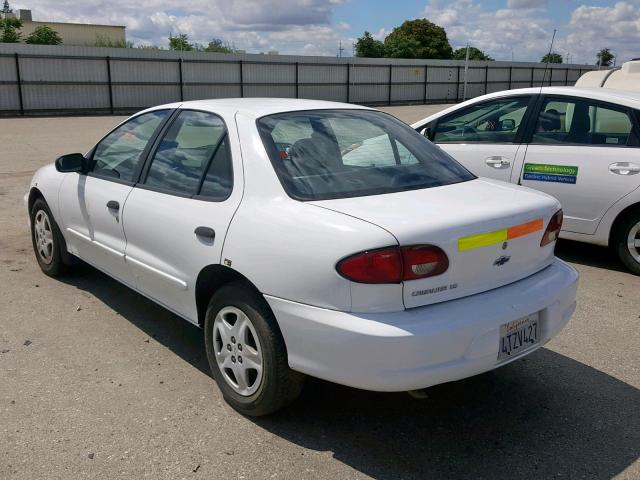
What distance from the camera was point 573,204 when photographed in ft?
18.6

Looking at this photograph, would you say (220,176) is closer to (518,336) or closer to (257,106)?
(257,106)

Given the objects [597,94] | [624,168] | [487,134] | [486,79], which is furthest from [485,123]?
[486,79]

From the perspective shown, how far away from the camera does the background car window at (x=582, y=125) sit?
5523mm

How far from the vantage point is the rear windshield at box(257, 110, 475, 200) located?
312 centimetres

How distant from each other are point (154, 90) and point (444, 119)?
80.6ft

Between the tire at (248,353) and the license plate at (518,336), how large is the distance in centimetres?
93

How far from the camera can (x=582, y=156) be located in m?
5.62

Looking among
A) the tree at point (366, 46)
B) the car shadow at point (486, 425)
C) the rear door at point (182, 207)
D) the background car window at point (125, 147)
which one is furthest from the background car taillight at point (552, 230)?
the tree at point (366, 46)

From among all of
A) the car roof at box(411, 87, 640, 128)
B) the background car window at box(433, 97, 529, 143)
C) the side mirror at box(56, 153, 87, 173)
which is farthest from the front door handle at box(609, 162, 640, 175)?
the side mirror at box(56, 153, 87, 173)

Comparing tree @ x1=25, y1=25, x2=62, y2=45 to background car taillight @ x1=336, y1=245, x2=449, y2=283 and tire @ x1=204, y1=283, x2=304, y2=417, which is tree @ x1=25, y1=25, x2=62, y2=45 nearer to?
tire @ x1=204, y1=283, x2=304, y2=417

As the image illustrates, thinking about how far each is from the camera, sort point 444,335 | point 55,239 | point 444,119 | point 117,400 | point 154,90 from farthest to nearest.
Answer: point 154,90 → point 444,119 → point 55,239 → point 117,400 → point 444,335

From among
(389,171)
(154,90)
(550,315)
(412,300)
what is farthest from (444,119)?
(154,90)

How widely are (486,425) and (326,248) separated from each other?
128 centimetres

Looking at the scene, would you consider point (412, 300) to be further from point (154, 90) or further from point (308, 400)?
point (154, 90)
